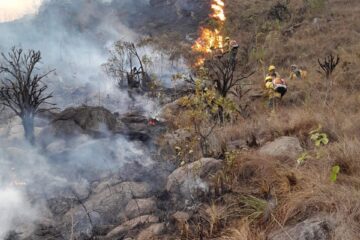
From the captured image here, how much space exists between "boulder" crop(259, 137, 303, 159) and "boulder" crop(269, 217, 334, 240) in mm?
1852

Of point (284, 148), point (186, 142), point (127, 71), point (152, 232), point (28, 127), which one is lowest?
point (152, 232)

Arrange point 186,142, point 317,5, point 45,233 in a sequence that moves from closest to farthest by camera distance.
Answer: point 45,233
point 186,142
point 317,5

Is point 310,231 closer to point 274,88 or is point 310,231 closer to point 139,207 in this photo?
point 139,207

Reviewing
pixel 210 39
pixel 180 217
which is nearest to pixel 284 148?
pixel 180 217

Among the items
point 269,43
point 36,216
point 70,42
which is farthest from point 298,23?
point 36,216

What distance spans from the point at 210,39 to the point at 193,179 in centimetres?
1602

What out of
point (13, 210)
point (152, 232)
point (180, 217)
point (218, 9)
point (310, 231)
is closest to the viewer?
point (310, 231)

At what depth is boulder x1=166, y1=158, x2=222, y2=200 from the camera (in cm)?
557

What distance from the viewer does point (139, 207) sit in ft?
19.1

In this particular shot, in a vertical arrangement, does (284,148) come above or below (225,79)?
below

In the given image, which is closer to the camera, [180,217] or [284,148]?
[180,217]

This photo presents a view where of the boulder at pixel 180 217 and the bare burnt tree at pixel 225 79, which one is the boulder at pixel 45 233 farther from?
the bare burnt tree at pixel 225 79

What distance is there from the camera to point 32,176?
297 inches

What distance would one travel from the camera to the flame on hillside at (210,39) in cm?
1939
